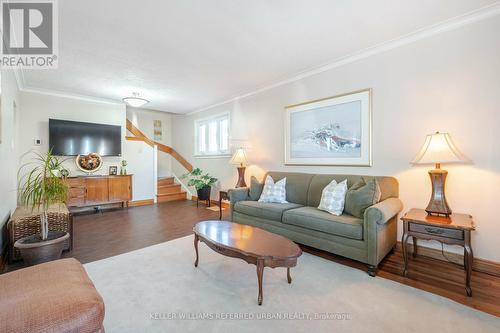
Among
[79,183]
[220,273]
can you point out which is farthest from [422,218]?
[79,183]

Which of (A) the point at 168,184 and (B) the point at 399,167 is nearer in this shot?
(B) the point at 399,167

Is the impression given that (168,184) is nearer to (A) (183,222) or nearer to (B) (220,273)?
(A) (183,222)

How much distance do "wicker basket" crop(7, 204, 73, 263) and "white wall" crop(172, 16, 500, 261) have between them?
365cm

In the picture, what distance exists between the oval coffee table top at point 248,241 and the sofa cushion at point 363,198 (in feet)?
3.30

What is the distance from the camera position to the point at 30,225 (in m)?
2.77

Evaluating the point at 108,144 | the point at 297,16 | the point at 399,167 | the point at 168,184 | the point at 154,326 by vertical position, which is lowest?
the point at 154,326

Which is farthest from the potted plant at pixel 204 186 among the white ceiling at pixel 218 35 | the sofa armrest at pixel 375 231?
the sofa armrest at pixel 375 231

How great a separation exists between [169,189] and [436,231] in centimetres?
629

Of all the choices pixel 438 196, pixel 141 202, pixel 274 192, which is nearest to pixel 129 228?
pixel 141 202

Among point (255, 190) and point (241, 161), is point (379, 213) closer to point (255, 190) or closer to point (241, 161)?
point (255, 190)

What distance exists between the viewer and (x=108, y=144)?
557 cm

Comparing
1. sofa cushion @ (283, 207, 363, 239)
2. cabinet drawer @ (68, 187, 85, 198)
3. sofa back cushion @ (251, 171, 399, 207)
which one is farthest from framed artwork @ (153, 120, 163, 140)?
sofa cushion @ (283, 207, 363, 239)

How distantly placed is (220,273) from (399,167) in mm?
2509

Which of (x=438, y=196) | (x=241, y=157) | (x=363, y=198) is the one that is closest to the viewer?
(x=438, y=196)
